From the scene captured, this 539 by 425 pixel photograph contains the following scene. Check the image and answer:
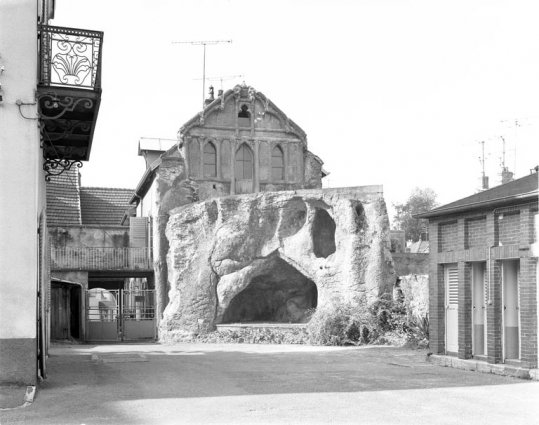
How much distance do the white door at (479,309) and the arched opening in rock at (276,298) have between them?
46.1 feet

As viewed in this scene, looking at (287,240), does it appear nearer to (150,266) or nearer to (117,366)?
(150,266)

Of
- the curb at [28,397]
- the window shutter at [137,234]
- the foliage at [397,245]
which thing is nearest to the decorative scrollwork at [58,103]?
the curb at [28,397]

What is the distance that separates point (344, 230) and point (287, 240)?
108 inches

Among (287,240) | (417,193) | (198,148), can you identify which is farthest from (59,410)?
(417,193)

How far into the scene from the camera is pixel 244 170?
35.2m

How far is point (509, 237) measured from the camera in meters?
14.0

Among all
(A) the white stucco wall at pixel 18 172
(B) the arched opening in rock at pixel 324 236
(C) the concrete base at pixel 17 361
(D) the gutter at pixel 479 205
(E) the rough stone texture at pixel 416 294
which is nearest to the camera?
(C) the concrete base at pixel 17 361

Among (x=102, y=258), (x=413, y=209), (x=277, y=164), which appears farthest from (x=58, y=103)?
(x=413, y=209)

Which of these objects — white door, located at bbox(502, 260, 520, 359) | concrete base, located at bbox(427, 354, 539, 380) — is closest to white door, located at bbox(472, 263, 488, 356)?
concrete base, located at bbox(427, 354, 539, 380)

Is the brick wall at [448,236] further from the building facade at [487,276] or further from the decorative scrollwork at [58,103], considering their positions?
the decorative scrollwork at [58,103]

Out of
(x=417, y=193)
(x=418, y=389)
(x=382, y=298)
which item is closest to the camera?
(x=418, y=389)

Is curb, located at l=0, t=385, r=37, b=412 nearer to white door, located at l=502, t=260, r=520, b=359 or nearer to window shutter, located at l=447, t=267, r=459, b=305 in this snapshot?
white door, located at l=502, t=260, r=520, b=359

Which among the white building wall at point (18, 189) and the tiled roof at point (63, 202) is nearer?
the white building wall at point (18, 189)

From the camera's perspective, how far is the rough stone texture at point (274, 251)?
25.8 meters
